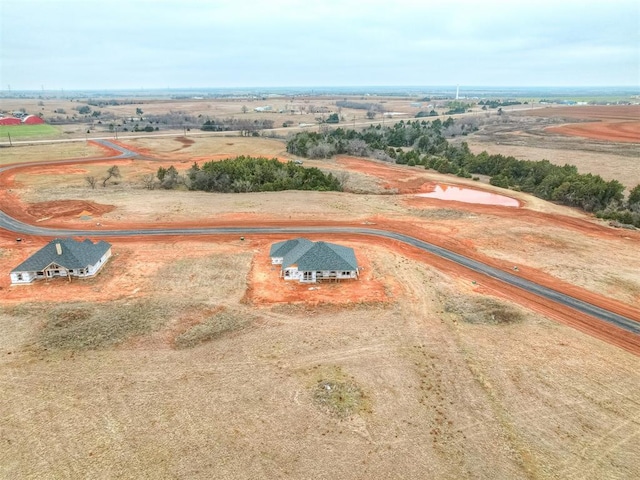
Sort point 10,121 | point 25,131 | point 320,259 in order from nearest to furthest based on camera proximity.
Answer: point 320,259 → point 25,131 → point 10,121

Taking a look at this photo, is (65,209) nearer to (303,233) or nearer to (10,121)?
(303,233)

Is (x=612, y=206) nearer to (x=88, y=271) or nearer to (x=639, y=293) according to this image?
(x=639, y=293)

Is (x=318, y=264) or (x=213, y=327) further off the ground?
(x=318, y=264)

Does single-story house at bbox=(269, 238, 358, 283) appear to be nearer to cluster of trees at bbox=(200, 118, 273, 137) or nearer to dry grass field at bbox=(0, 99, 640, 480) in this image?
dry grass field at bbox=(0, 99, 640, 480)

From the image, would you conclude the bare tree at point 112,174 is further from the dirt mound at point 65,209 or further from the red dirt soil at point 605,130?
the red dirt soil at point 605,130

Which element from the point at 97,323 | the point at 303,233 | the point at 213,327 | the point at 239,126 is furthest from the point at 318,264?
the point at 239,126

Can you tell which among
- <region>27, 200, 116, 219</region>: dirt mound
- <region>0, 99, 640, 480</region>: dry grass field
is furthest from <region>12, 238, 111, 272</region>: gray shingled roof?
<region>27, 200, 116, 219</region>: dirt mound
